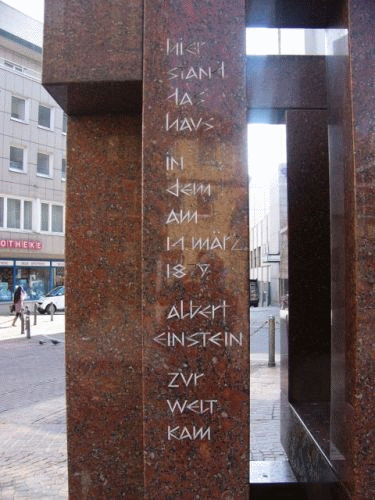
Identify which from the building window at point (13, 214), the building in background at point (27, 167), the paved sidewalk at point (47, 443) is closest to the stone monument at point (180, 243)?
the paved sidewalk at point (47, 443)

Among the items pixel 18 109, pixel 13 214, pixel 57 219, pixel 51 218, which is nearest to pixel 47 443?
pixel 13 214

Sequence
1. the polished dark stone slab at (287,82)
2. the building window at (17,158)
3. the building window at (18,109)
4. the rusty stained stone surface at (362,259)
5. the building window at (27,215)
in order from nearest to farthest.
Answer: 1. the rusty stained stone surface at (362,259)
2. the polished dark stone slab at (287,82)
3. the building window at (17,158)
4. the building window at (18,109)
5. the building window at (27,215)

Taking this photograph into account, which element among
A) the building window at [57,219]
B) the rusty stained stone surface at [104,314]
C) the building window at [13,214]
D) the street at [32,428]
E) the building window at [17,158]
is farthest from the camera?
the building window at [57,219]

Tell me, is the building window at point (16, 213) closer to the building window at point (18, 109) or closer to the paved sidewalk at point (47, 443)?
the building window at point (18, 109)

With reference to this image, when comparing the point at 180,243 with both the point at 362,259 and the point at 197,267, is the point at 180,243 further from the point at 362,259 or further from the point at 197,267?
the point at 362,259

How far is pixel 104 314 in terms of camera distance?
4.14 meters

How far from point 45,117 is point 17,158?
3676 mm

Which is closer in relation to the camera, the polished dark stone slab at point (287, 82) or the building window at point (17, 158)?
the polished dark stone slab at point (287, 82)

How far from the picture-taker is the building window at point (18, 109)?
3631cm

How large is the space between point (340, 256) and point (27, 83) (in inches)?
1422

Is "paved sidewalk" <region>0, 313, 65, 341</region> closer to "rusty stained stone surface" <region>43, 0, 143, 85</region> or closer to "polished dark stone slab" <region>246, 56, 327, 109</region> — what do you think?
"polished dark stone slab" <region>246, 56, 327, 109</region>

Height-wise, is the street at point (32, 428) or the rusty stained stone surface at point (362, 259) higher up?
the rusty stained stone surface at point (362, 259)

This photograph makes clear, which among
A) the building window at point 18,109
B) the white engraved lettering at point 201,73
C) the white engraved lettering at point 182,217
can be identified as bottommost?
the white engraved lettering at point 182,217

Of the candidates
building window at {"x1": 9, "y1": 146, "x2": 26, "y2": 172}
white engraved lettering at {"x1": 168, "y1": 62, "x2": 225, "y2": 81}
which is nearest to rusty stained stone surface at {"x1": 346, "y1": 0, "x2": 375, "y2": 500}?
white engraved lettering at {"x1": 168, "y1": 62, "x2": 225, "y2": 81}
